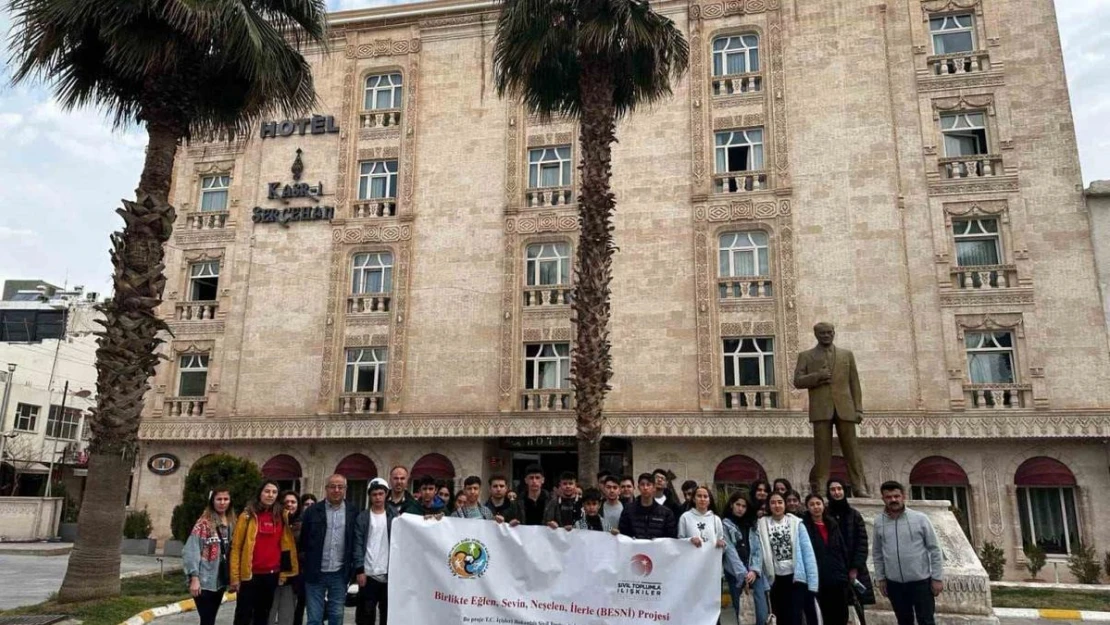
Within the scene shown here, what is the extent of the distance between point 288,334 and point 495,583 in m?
21.0

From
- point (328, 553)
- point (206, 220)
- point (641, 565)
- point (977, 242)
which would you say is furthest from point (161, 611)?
point (977, 242)

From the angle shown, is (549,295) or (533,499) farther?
(549,295)

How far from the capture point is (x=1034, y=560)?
20.7 m

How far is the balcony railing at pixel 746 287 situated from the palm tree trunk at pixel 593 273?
1084cm

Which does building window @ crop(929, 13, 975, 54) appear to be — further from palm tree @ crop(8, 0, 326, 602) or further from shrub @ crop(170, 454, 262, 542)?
shrub @ crop(170, 454, 262, 542)

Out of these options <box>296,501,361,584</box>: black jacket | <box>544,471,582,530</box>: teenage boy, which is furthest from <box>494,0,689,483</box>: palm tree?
<box>296,501,361,584</box>: black jacket

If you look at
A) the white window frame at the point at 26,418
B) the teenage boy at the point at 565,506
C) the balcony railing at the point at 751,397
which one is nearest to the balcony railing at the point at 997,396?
the balcony railing at the point at 751,397

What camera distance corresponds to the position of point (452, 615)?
27.7 feet

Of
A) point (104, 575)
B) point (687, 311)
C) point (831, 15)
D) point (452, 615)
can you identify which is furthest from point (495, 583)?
point (831, 15)

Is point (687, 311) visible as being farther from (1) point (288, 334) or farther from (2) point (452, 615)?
(2) point (452, 615)

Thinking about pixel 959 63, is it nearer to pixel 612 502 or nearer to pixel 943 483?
pixel 943 483

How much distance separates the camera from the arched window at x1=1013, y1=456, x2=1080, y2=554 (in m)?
21.5

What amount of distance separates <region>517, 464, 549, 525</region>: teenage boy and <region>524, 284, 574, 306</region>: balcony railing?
15.9 meters

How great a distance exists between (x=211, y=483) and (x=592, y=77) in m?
15.2
